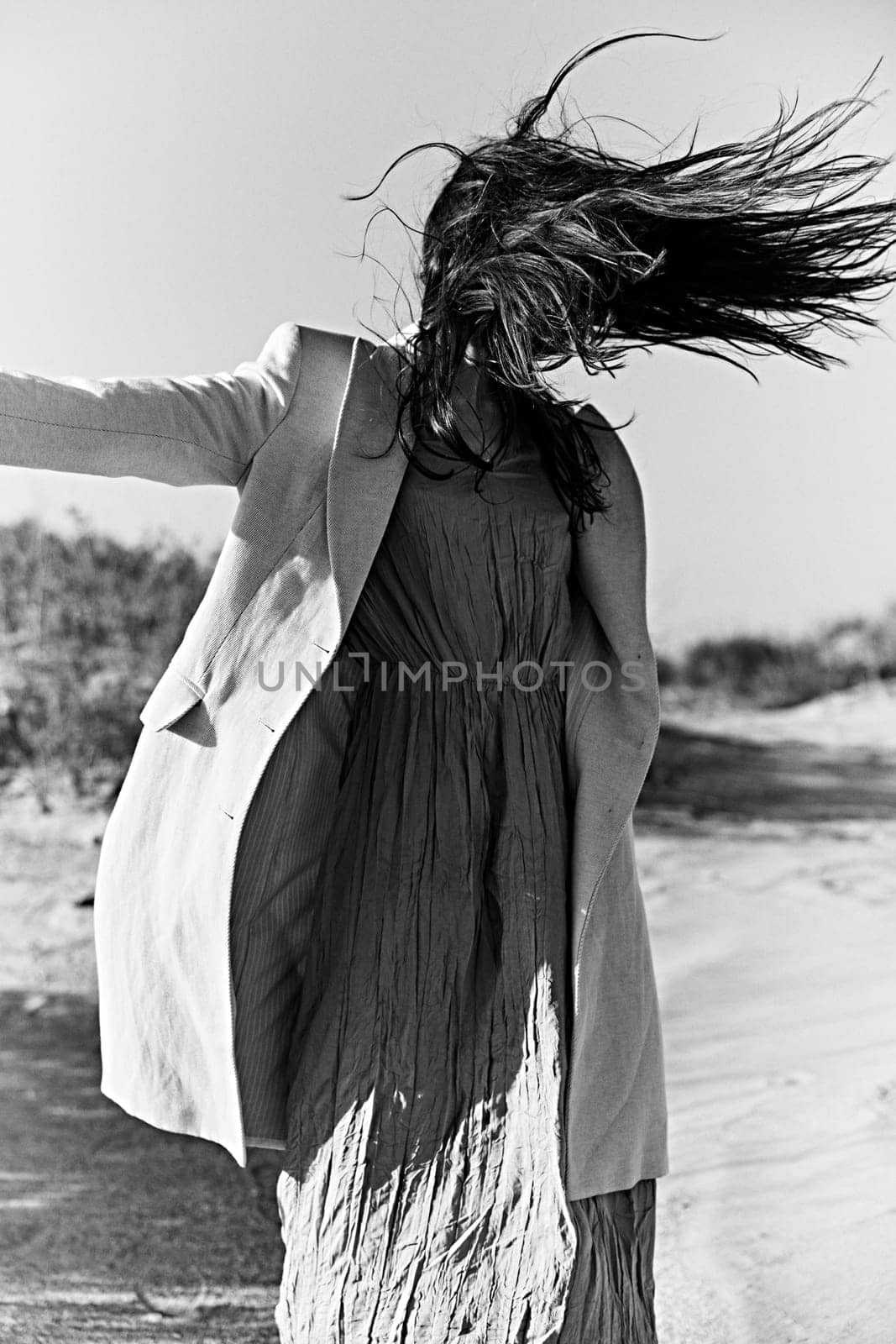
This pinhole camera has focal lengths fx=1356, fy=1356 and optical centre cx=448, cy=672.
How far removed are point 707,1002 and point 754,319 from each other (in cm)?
309

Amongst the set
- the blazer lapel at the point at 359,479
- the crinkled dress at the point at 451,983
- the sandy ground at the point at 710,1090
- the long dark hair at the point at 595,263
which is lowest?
the sandy ground at the point at 710,1090

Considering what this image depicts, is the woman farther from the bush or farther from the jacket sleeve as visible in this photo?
the bush

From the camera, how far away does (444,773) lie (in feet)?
5.01

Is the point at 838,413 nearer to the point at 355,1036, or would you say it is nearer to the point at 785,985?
the point at 785,985

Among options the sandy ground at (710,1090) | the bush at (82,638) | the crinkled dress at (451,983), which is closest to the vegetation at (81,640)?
the bush at (82,638)

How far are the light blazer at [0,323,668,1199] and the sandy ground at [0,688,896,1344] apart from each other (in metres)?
1.11

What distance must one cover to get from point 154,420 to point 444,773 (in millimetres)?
503

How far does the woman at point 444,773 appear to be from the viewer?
141cm

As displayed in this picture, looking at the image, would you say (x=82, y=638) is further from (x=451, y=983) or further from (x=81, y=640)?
(x=451, y=983)

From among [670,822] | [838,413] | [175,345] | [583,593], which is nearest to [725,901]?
[670,822]

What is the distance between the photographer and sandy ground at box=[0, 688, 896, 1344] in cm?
255

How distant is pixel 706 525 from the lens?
536 centimetres

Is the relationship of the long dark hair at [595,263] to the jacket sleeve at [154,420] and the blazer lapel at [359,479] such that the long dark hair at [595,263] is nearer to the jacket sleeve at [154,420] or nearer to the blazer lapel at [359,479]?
the blazer lapel at [359,479]

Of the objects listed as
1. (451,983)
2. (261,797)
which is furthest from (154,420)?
(451,983)
